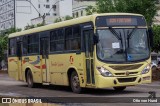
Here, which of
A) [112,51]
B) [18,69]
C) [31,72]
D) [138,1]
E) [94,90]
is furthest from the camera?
[138,1]

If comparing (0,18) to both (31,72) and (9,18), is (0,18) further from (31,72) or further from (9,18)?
(31,72)

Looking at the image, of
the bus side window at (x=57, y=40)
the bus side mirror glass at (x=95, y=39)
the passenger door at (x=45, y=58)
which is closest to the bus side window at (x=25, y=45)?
the passenger door at (x=45, y=58)

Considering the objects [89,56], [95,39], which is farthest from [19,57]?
[95,39]

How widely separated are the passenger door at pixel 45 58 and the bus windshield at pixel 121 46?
16.7 ft

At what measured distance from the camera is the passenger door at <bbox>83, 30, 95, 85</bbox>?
677 inches

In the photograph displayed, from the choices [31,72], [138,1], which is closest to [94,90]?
[31,72]

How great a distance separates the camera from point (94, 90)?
795 inches

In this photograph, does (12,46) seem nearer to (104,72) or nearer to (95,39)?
(95,39)

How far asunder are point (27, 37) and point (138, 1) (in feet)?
43.7

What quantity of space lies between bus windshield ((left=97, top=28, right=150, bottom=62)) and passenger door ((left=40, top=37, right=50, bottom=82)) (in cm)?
510

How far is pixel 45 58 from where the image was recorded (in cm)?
2175

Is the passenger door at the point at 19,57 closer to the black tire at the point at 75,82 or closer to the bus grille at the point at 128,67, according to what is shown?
the black tire at the point at 75,82

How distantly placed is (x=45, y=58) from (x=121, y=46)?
568cm

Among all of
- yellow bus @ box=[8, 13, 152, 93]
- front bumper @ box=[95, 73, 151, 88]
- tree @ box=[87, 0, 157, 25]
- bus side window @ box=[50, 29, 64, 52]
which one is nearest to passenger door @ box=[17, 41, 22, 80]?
bus side window @ box=[50, 29, 64, 52]
